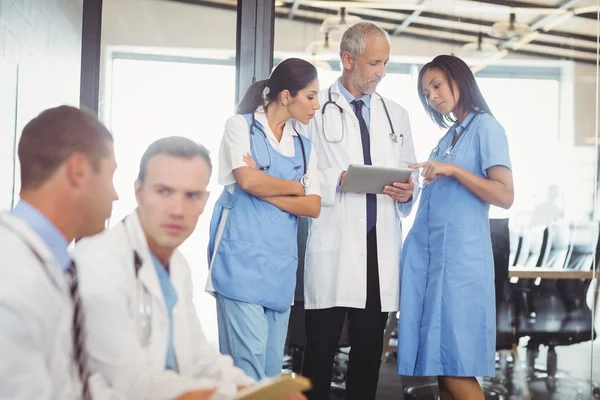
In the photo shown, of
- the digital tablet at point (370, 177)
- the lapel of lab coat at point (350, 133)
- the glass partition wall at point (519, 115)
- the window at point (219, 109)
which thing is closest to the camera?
the window at point (219, 109)

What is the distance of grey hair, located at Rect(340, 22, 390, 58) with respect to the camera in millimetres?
2307

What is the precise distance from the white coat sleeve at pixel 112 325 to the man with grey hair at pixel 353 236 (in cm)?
141

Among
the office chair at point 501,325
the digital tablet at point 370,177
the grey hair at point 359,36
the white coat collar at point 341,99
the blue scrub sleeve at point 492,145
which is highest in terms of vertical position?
the grey hair at point 359,36

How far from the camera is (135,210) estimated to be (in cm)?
92

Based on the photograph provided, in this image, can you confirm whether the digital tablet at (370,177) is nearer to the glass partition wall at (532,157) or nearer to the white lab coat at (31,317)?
the glass partition wall at (532,157)

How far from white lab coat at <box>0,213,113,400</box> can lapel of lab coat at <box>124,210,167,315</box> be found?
0.35ft

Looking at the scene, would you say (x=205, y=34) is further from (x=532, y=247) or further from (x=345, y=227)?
(x=532, y=247)

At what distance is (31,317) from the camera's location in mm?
773

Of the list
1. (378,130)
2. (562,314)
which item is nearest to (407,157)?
(378,130)

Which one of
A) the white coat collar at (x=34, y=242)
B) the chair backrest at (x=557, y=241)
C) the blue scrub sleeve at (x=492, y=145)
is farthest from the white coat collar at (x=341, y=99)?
the white coat collar at (x=34, y=242)

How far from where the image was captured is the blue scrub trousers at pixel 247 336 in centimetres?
188

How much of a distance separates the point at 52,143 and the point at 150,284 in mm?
211

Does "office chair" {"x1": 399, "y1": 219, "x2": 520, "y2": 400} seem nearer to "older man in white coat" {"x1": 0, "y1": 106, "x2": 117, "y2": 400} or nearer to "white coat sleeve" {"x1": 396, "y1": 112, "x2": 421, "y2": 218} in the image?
"white coat sleeve" {"x1": 396, "y1": 112, "x2": 421, "y2": 218}

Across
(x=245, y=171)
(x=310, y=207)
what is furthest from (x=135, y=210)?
(x=310, y=207)
